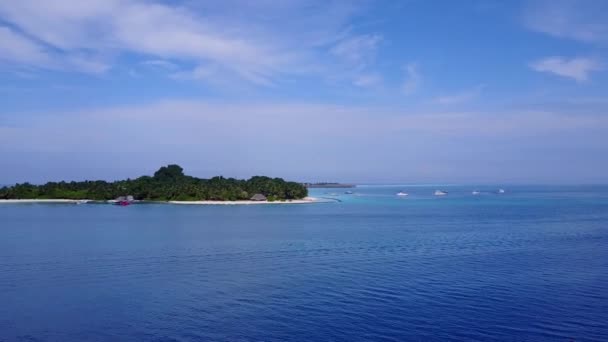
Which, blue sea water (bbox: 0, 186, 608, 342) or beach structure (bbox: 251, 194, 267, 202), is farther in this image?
beach structure (bbox: 251, 194, 267, 202)

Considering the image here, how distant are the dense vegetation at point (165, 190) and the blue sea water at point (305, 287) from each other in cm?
6950

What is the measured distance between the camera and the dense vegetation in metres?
118

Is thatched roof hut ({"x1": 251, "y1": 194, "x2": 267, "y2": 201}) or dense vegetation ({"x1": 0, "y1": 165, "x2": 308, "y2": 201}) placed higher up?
dense vegetation ({"x1": 0, "y1": 165, "x2": 308, "y2": 201})

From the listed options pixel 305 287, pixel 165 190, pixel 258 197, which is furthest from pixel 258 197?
pixel 305 287

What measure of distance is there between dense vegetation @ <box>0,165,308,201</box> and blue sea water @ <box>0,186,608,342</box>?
69.5 meters

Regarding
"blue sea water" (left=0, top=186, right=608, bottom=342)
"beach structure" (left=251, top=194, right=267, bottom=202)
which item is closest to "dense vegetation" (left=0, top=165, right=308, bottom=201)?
"beach structure" (left=251, top=194, right=267, bottom=202)

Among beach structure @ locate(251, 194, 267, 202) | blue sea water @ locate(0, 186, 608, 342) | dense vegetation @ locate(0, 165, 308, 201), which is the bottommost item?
blue sea water @ locate(0, 186, 608, 342)

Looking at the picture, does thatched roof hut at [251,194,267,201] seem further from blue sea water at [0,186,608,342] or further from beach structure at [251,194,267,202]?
blue sea water at [0,186,608,342]

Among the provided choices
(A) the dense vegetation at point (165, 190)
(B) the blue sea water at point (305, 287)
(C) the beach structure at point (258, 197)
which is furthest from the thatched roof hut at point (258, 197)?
(B) the blue sea water at point (305, 287)

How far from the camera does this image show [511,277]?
28.1m

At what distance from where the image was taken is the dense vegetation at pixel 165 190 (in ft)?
389

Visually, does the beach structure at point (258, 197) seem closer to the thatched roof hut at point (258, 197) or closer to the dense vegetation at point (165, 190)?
the thatched roof hut at point (258, 197)

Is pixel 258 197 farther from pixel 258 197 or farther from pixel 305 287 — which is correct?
pixel 305 287

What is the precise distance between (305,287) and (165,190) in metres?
101
